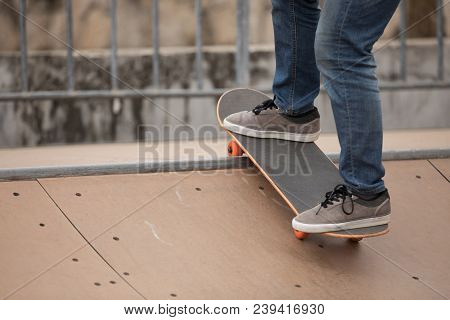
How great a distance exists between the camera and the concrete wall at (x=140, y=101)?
17.5 feet

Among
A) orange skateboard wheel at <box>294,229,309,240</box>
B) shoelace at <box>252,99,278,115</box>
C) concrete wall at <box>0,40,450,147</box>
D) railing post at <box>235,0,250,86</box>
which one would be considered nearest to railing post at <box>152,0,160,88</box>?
concrete wall at <box>0,40,450,147</box>

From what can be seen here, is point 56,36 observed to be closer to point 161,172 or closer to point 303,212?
point 161,172

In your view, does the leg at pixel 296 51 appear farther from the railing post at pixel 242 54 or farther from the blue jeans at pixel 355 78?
the railing post at pixel 242 54

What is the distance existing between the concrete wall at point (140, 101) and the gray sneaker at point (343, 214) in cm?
214

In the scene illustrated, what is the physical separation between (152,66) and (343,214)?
9.05 feet

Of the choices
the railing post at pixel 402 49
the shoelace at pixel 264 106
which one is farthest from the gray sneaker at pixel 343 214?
the railing post at pixel 402 49

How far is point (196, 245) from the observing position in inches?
130

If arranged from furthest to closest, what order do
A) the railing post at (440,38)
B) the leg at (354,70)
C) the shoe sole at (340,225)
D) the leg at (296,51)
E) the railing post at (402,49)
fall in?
the railing post at (402,49), the railing post at (440,38), the leg at (296,51), the shoe sole at (340,225), the leg at (354,70)

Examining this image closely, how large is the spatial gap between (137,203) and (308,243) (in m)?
0.67

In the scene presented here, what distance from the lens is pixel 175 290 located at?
3.06 metres

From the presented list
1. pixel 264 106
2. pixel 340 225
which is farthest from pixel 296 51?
pixel 340 225

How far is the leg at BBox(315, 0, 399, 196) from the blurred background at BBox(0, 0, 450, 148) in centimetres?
207

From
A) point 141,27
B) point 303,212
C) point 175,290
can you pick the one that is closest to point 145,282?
point 175,290
